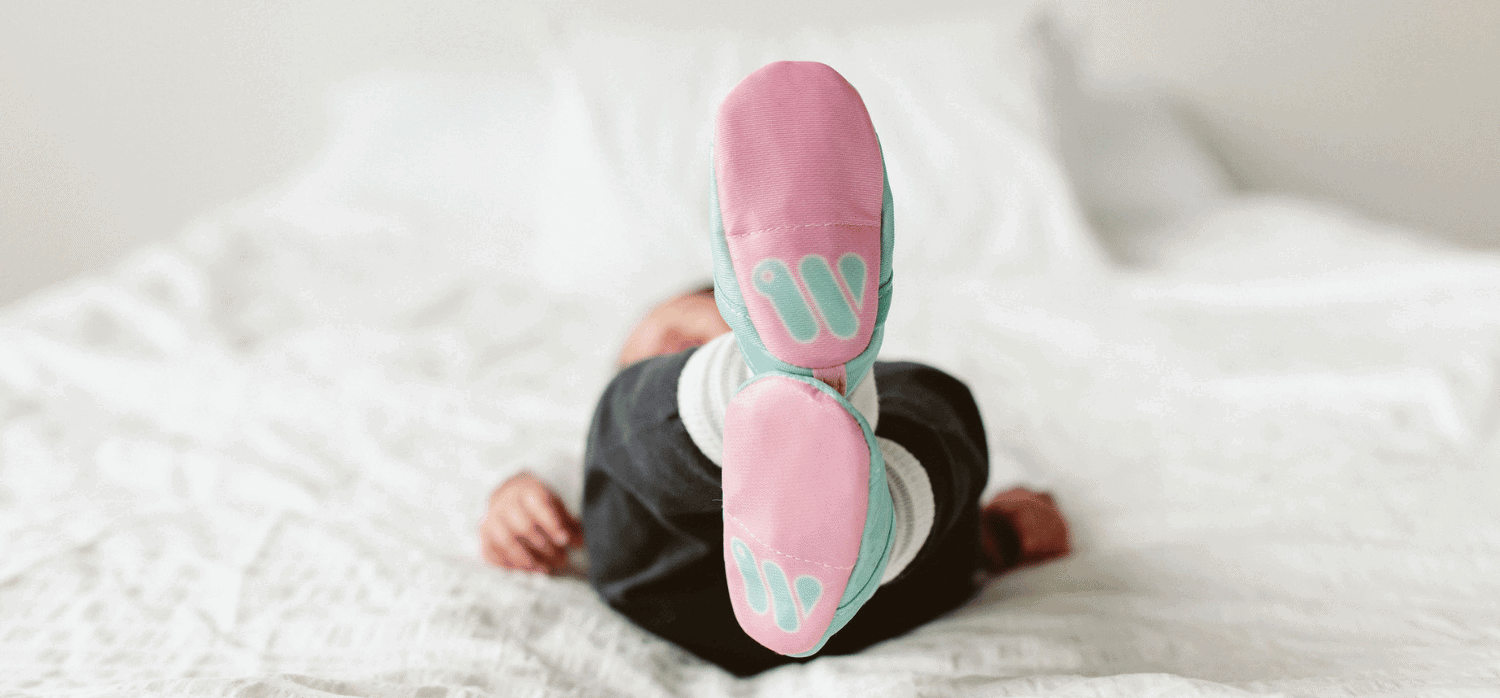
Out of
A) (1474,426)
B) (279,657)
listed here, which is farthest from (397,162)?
(1474,426)

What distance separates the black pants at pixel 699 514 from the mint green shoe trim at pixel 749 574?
2.2 inches

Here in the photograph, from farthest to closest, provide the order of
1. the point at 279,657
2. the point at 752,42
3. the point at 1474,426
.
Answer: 1. the point at 752,42
2. the point at 1474,426
3. the point at 279,657

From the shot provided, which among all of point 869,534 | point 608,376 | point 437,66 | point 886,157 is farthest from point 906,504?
point 437,66

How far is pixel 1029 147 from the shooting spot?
116 centimetres

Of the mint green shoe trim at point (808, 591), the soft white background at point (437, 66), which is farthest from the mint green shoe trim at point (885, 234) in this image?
the soft white background at point (437, 66)

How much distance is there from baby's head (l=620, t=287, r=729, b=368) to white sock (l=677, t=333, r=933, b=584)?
0.60 feet

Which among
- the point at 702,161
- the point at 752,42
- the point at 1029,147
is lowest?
the point at 1029,147

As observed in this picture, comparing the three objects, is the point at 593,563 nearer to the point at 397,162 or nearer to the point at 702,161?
the point at 702,161

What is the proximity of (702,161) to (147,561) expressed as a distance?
2.53ft

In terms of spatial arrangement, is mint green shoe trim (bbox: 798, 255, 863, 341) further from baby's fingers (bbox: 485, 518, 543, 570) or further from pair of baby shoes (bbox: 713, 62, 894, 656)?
baby's fingers (bbox: 485, 518, 543, 570)

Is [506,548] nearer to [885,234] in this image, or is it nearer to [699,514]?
[699,514]

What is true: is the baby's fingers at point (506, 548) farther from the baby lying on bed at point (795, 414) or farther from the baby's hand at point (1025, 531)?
the baby's hand at point (1025, 531)

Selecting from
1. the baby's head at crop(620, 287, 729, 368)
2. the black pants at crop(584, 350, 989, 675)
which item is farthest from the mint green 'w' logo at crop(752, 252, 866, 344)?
the baby's head at crop(620, 287, 729, 368)

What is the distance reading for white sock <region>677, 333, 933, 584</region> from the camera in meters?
0.40
